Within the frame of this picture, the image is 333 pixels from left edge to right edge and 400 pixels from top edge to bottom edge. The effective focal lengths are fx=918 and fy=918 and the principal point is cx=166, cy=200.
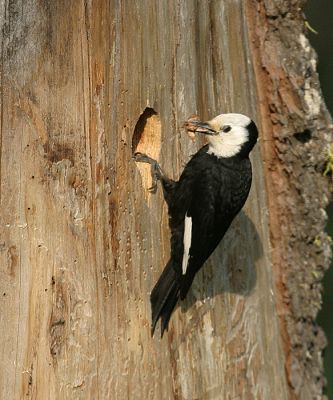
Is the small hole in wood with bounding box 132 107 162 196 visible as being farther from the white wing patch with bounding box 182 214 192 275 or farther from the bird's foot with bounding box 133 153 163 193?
the white wing patch with bounding box 182 214 192 275

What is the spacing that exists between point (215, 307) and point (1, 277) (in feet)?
3.51

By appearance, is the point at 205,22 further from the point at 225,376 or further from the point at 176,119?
the point at 225,376

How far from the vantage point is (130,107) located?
3.92 metres

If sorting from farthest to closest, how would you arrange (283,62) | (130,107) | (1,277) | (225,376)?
1. (283,62)
2. (225,376)
3. (130,107)
4. (1,277)

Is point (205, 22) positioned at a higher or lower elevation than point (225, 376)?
higher

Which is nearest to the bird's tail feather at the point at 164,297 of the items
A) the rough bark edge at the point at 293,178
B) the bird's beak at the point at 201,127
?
the bird's beak at the point at 201,127

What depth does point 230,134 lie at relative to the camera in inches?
167

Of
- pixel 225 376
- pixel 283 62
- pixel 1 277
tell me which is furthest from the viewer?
pixel 283 62

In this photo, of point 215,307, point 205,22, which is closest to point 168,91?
point 205,22

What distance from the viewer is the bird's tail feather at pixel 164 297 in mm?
3863

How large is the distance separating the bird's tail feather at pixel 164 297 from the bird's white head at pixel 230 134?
0.71m

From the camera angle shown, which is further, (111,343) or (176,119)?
(176,119)

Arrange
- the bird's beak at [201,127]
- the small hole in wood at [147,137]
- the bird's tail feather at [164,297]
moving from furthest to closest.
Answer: the bird's beak at [201,127], the small hole in wood at [147,137], the bird's tail feather at [164,297]

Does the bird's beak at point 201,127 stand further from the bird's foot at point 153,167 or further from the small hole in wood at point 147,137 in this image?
the bird's foot at point 153,167
